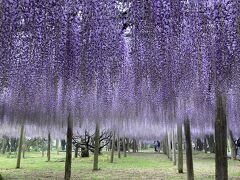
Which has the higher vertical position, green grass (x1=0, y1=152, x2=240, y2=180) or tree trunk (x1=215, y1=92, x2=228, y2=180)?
tree trunk (x1=215, y1=92, x2=228, y2=180)

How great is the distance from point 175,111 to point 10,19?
5577 millimetres

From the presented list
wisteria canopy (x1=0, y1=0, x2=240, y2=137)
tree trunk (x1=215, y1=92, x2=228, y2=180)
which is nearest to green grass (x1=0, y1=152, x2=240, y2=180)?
wisteria canopy (x1=0, y1=0, x2=240, y2=137)

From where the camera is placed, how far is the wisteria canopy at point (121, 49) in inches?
169

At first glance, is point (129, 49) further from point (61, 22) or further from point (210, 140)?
point (210, 140)

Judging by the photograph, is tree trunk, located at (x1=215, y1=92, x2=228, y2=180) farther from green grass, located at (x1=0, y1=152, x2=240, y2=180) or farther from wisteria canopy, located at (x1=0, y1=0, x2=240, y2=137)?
green grass, located at (x1=0, y1=152, x2=240, y2=180)

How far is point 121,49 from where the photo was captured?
18.4 feet

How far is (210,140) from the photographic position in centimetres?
2573

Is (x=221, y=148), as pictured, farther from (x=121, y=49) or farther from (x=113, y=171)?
(x=113, y=171)

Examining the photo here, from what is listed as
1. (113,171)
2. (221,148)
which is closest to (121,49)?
(221,148)

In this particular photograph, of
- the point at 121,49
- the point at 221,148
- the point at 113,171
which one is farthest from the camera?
the point at 113,171

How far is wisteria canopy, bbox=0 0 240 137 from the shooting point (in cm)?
430

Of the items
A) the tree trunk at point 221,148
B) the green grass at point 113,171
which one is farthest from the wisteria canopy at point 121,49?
the green grass at point 113,171

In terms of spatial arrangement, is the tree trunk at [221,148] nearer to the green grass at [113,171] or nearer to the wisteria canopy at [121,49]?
the wisteria canopy at [121,49]

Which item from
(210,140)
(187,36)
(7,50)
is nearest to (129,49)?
(187,36)
